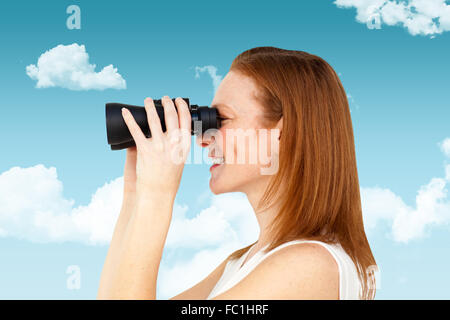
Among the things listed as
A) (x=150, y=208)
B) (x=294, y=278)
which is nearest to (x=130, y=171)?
(x=150, y=208)

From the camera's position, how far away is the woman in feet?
3.08

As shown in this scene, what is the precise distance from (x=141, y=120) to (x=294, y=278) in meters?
0.50

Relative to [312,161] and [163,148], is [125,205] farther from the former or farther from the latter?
[312,161]

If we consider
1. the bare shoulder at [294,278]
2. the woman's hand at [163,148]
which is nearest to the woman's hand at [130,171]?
the woman's hand at [163,148]

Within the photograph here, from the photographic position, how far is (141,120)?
109 centimetres

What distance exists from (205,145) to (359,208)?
42cm

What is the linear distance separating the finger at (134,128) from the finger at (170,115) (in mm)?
61

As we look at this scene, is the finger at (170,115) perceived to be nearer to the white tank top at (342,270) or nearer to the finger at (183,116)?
the finger at (183,116)

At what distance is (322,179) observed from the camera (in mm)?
1074

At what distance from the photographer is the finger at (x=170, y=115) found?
1.04 metres

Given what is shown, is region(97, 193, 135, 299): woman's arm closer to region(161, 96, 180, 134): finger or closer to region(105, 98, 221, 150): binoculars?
region(105, 98, 221, 150): binoculars
